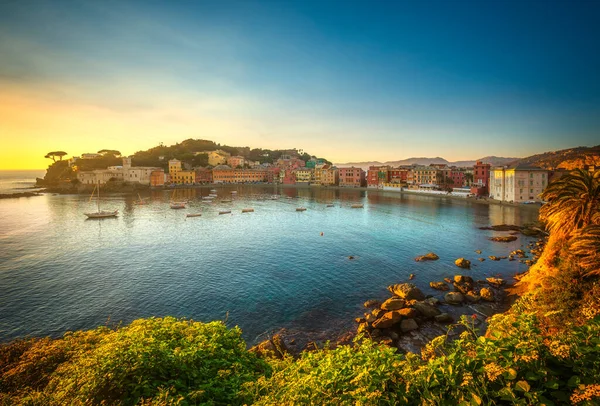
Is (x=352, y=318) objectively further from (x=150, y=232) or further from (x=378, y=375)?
(x=150, y=232)

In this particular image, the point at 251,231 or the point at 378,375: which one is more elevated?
the point at 378,375

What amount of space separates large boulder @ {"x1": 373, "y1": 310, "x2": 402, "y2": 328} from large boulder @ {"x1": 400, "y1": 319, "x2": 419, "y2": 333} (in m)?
0.35

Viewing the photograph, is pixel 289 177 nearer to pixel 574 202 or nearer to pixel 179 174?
pixel 179 174

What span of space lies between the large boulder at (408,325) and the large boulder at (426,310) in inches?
52.6

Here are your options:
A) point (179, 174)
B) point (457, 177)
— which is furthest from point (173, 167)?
point (457, 177)

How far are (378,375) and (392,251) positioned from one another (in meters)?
29.2

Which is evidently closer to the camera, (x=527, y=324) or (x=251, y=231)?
(x=527, y=324)

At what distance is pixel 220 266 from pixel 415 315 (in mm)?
17815

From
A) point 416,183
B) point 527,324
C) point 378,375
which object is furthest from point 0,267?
point 416,183

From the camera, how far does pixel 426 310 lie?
17.4 metres

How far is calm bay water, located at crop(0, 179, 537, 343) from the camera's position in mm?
18219

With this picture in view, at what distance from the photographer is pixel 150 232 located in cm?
4075

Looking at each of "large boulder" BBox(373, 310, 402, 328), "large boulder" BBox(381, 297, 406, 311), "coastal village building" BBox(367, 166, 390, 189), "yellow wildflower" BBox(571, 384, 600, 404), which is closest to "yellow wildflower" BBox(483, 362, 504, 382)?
"yellow wildflower" BBox(571, 384, 600, 404)

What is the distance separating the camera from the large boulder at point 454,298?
751 inches
